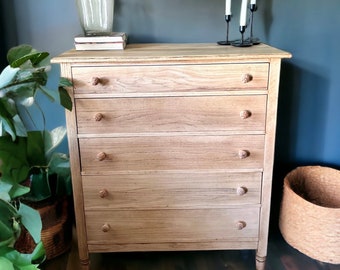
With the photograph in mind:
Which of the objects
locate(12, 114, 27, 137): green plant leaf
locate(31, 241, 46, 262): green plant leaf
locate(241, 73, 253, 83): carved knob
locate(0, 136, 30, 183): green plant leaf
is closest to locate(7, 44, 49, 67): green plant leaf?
locate(12, 114, 27, 137): green plant leaf

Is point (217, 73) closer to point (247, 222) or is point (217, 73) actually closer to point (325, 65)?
point (247, 222)

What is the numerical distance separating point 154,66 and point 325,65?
1023mm

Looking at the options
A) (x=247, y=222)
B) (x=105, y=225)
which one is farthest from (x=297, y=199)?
(x=105, y=225)

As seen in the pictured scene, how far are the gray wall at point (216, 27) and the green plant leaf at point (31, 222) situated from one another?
33.6 inches

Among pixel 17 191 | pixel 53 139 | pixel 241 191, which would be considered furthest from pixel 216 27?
pixel 17 191

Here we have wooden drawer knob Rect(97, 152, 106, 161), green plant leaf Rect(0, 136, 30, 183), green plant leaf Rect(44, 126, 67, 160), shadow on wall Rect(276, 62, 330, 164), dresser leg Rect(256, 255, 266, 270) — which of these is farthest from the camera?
shadow on wall Rect(276, 62, 330, 164)

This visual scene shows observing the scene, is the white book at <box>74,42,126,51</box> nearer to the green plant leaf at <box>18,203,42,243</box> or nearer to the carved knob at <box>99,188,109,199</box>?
the carved knob at <box>99,188,109,199</box>

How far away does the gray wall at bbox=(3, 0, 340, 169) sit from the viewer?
1.96 m

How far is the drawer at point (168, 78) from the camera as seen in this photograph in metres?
1.54

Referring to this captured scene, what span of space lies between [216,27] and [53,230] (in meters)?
1.29

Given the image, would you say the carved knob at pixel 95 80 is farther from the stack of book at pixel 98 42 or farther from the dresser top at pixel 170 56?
the stack of book at pixel 98 42

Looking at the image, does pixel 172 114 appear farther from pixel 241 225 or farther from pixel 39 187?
pixel 39 187

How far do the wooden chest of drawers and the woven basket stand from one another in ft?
0.76

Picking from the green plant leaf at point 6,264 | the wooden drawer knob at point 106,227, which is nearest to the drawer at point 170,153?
the wooden drawer knob at point 106,227
